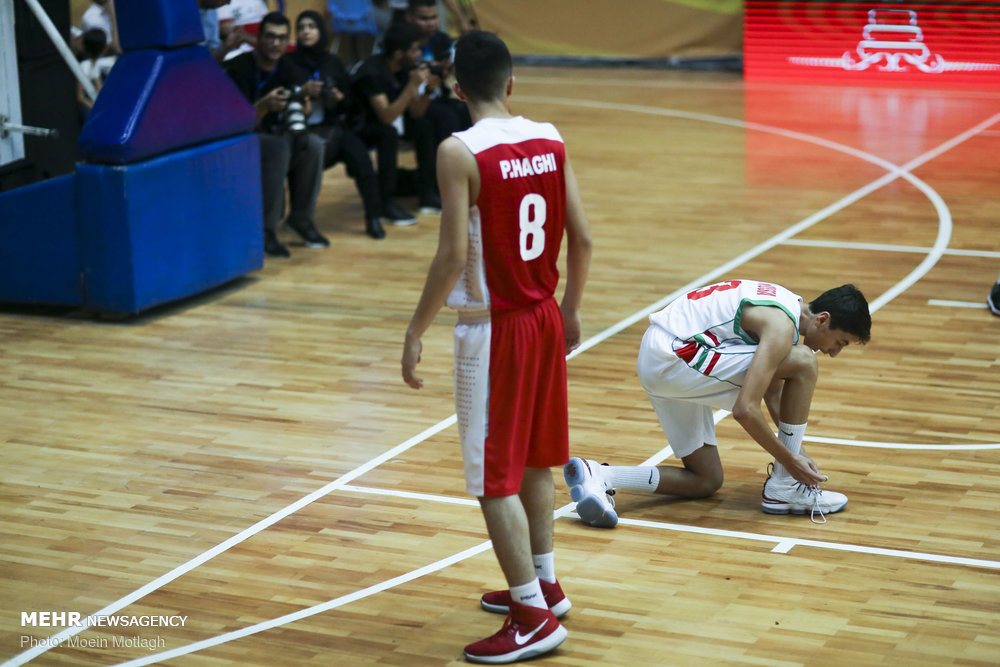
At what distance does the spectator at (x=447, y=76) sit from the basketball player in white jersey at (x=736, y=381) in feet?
16.1

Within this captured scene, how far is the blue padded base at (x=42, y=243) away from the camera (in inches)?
274

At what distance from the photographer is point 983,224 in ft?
28.5

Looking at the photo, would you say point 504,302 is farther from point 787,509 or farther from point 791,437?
point 787,509

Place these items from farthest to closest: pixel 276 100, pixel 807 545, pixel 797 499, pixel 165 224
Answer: pixel 276 100 < pixel 165 224 < pixel 797 499 < pixel 807 545

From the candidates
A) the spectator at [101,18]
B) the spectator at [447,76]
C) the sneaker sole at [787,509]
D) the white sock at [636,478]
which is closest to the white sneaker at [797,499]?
the sneaker sole at [787,509]

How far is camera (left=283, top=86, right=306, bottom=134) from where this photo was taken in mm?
8219

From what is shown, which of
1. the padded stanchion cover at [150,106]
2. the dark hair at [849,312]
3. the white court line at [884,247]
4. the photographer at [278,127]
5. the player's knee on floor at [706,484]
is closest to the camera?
the dark hair at [849,312]

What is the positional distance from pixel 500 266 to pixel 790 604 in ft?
4.43

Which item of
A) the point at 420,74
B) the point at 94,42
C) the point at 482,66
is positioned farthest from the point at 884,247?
the point at 94,42

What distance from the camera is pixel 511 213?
11.5 ft

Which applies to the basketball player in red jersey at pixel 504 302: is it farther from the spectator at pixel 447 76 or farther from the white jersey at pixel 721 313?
the spectator at pixel 447 76

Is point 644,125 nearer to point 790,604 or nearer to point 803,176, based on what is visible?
point 803,176

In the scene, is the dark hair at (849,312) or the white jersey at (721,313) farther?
the white jersey at (721,313)

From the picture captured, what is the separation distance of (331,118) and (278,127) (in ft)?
1.91
